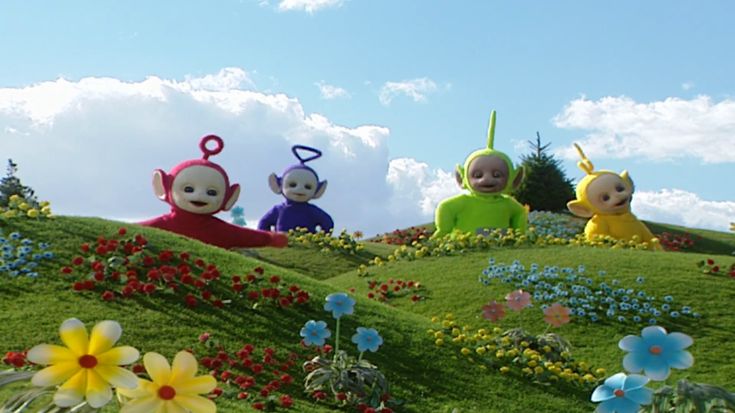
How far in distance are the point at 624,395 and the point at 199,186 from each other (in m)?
12.9

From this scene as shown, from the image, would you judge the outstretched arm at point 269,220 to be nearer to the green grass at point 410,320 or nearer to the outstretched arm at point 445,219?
the outstretched arm at point 445,219

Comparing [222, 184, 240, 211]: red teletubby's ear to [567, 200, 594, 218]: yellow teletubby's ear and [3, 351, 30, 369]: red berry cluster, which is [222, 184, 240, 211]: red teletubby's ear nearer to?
[567, 200, 594, 218]: yellow teletubby's ear

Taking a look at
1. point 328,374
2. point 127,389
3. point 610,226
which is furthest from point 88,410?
point 610,226

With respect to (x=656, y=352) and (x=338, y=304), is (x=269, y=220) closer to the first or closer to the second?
(x=338, y=304)

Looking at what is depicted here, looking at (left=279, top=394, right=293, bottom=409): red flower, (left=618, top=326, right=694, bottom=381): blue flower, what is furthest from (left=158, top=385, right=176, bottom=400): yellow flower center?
(left=279, top=394, right=293, bottom=409): red flower

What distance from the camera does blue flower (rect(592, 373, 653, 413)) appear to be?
2.76 meters

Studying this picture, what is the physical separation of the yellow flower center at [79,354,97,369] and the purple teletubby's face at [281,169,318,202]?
16.4m

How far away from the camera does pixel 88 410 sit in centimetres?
222

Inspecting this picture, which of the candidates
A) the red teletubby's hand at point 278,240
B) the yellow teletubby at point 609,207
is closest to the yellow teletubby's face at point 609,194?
the yellow teletubby at point 609,207

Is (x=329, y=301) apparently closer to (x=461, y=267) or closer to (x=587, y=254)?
(x=461, y=267)

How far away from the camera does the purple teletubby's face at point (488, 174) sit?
1708 centimetres

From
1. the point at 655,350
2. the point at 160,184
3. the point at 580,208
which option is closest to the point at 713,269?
the point at 580,208

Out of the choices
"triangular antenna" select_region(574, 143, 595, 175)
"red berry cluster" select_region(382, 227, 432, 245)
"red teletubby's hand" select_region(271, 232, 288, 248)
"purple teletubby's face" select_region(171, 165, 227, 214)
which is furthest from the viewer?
"red berry cluster" select_region(382, 227, 432, 245)

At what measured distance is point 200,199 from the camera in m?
15.0
